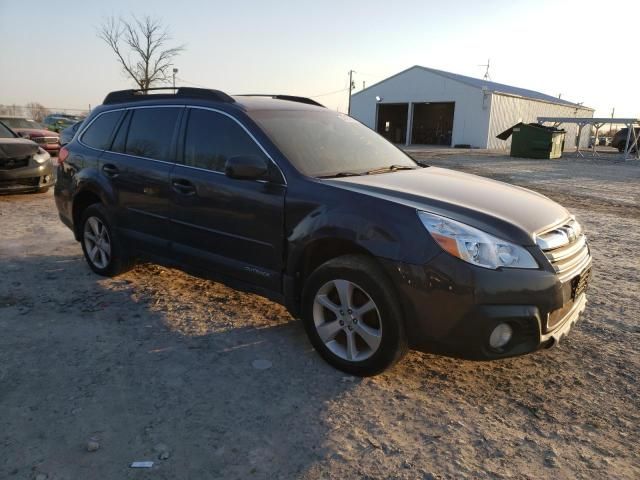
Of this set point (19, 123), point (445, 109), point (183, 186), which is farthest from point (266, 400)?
point (445, 109)

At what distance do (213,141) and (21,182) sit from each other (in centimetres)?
732

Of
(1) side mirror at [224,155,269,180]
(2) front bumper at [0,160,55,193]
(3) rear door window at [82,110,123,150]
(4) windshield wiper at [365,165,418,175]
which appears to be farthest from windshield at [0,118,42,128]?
(4) windshield wiper at [365,165,418,175]

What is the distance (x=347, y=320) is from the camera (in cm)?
308

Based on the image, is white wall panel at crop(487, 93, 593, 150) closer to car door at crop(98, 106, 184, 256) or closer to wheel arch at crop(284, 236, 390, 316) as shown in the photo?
car door at crop(98, 106, 184, 256)

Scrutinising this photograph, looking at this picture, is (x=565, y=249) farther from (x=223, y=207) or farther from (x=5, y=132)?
(x=5, y=132)

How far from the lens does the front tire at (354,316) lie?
2.86 metres

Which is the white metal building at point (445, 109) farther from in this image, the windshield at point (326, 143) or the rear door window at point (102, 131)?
the windshield at point (326, 143)

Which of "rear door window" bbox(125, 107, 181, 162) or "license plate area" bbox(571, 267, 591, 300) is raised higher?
"rear door window" bbox(125, 107, 181, 162)

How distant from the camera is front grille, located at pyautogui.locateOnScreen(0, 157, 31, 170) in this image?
906 centimetres

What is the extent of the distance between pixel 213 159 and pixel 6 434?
2.19 metres

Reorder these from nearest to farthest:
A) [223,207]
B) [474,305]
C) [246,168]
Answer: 1. [474,305]
2. [246,168]
3. [223,207]

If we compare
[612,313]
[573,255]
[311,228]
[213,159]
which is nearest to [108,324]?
[213,159]

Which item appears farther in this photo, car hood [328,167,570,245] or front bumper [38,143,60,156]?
front bumper [38,143,60,156]

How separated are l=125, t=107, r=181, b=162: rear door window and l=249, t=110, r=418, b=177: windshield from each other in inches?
35.0
